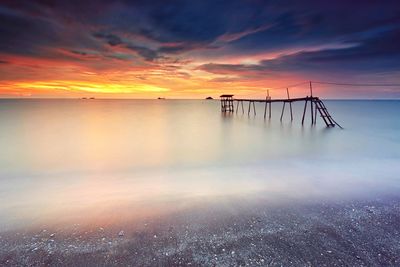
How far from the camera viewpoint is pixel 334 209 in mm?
5492

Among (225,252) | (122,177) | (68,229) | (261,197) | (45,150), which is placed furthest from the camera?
(45,150)

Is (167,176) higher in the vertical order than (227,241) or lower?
lower

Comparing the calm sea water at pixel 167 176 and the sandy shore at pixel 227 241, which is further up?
the sandy shore at pixel 227 241

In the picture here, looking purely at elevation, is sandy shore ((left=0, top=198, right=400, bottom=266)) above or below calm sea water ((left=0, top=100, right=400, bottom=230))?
above

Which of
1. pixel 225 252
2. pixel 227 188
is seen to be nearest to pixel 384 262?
pixel 225 252

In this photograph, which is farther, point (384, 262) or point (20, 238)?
point (20, 238)

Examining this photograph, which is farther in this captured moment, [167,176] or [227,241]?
[167,176]

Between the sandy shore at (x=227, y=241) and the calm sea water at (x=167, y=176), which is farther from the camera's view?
the calm sea water at (x=167, y=176)

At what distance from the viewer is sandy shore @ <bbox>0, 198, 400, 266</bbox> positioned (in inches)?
145

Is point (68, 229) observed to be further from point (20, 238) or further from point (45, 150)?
point (45, 150)

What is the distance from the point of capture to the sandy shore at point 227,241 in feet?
12.1

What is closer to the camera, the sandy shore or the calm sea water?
the sandy shore

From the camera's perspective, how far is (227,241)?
13.7 feet

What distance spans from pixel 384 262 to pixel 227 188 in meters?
4.32
